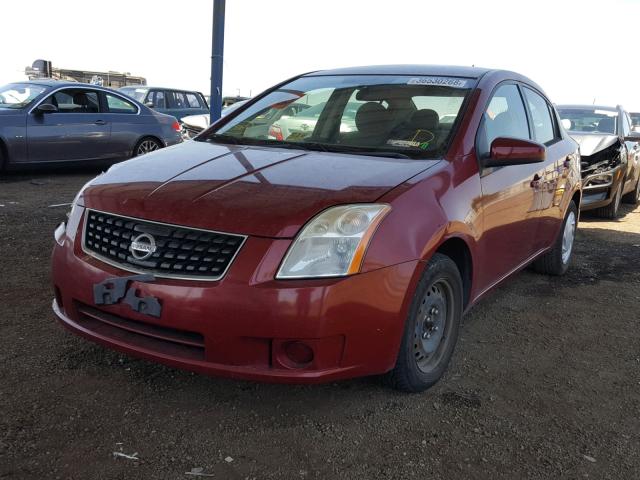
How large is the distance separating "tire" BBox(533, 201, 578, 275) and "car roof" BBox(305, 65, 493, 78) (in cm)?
166

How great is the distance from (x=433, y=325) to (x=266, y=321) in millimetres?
972

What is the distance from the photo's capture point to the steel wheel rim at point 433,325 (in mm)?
2756

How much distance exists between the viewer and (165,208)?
2.46 meters

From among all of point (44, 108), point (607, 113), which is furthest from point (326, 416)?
point (607, 113)

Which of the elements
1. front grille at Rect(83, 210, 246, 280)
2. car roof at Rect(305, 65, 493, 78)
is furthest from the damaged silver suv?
front grille at Rect(83, 210, 246, 280)

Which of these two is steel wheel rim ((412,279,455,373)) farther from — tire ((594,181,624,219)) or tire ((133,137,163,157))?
tire ((133,137,163,157))

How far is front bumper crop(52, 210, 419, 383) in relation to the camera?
7.36ft

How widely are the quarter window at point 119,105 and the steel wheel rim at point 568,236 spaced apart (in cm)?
699

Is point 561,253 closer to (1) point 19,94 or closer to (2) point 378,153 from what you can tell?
(2) point 378,153

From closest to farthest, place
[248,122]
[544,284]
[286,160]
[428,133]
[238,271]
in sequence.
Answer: [238,271]
[286,160]
[428,133]
[248,122]
[544,284]

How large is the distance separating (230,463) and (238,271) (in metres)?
0.72

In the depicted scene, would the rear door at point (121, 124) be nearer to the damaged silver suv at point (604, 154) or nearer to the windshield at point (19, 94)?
the windshield at point (19, 94)

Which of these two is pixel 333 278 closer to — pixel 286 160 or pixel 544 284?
pixel 286 160

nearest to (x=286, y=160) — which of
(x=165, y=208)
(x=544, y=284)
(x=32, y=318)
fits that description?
(x=165, y=208)
